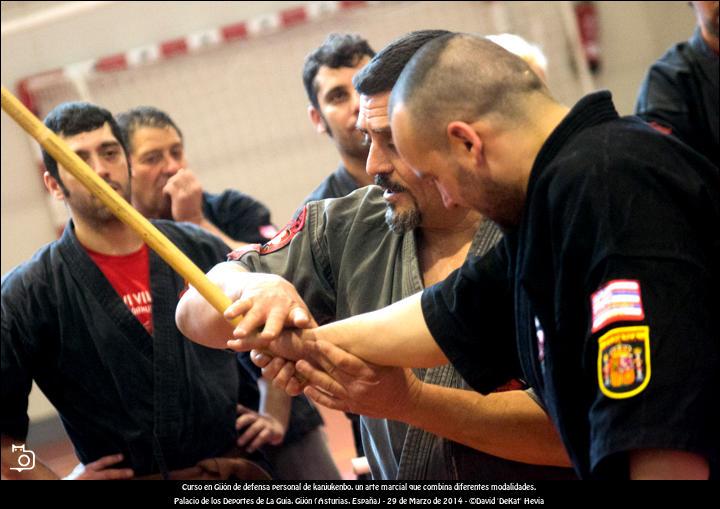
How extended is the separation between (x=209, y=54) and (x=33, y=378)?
13.5 feet

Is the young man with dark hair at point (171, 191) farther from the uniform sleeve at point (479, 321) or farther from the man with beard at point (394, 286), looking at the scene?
the uniform sleeve at point (479, 321)

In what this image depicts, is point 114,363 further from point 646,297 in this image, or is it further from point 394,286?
point 646,297

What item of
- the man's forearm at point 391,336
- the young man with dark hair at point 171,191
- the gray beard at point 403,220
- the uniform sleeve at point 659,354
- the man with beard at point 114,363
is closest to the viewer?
the uniform sleeve at point 659,354

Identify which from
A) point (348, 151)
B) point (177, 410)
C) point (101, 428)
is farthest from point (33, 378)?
point (348, 151)

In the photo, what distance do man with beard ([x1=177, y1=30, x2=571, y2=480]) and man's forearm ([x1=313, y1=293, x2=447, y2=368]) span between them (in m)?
0.06

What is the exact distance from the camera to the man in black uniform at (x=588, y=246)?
1421mm

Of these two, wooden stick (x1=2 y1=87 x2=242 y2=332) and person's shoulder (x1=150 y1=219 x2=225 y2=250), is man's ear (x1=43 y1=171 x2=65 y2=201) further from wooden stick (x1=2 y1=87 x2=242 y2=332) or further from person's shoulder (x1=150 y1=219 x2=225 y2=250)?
wooden stick (x1=2 y1=87 x2=242 y2=332)

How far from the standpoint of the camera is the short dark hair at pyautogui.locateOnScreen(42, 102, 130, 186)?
136 inches

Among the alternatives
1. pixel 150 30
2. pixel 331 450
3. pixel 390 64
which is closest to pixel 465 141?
pixel 390 64

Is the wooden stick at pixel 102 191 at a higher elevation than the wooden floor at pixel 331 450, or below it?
higher

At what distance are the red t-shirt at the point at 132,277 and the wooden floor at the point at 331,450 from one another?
526mm

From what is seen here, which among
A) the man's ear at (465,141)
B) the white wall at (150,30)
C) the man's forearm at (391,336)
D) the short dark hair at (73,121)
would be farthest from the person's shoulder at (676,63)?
the white wall at (150,30)

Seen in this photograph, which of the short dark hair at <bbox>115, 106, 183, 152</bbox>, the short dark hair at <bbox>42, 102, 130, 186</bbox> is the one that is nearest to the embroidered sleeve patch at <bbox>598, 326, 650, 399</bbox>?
the short dark hair at <bbox>42, 102, 130, 186</bbox>

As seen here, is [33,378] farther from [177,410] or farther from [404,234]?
[404,234]
